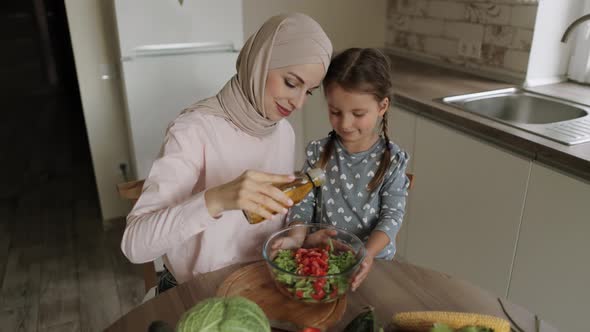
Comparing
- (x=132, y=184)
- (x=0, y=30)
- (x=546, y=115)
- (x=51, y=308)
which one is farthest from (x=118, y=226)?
(x=0, y=30)

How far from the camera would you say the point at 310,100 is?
270 centimetres

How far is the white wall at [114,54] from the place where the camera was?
233 cm

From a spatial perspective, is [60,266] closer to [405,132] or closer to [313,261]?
[405,132]

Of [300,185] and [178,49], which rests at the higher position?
[178,49]

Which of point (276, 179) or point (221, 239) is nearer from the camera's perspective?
point (276, 179)

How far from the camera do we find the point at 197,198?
3.08ft

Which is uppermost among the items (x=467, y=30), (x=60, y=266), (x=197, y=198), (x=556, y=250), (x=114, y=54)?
(x=467, y=30)

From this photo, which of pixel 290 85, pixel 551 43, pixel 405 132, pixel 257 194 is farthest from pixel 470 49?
pixel 257 194

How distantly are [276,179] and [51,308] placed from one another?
1.73 metres

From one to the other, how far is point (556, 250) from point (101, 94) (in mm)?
2163

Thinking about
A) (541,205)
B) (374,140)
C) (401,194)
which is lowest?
(541,205)

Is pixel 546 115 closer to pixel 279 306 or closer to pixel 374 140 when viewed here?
pixel 374 140

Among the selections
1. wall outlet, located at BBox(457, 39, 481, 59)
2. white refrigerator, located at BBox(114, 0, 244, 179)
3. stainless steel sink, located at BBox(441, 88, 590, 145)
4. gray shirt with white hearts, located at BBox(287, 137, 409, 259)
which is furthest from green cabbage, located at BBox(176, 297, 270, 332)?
wall outlet, located at BBox(457, 39, 481, 59)

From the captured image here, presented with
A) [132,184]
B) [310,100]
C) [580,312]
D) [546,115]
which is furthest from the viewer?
[310,100]
